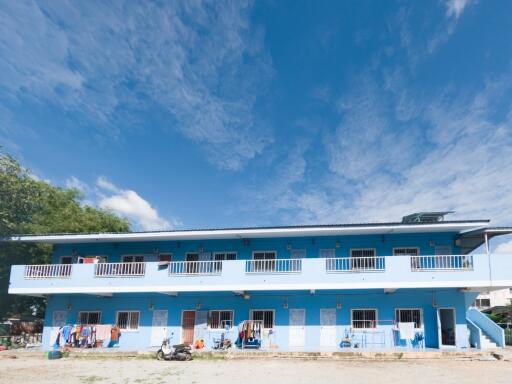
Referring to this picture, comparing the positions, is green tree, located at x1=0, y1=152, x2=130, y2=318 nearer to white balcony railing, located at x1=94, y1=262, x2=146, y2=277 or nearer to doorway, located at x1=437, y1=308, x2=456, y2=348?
white balcony railing, located at x1=94, y1=262, x2=146, y2=277

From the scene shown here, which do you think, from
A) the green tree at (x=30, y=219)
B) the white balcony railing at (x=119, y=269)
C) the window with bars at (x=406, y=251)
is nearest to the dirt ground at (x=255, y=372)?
the white balcony railing at (x=119, y=269)

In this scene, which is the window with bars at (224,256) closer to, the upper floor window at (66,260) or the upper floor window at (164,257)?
the upper floor window at (164,257)

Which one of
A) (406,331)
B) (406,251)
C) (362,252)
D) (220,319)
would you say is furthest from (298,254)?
(406,331)

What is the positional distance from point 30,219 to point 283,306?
1942 cm

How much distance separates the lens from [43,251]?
2916 cm

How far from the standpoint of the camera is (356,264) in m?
20.5

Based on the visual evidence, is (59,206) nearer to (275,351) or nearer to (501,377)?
(275,351)

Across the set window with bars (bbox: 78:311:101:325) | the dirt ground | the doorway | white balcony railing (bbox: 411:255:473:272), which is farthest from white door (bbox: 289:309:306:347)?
window with bars (bbox: 78:311:101:325)

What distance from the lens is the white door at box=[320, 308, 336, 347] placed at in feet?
66.4

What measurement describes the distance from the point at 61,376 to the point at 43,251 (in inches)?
681

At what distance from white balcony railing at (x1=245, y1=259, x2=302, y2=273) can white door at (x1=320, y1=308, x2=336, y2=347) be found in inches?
108

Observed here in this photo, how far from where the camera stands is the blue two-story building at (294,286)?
19141mm

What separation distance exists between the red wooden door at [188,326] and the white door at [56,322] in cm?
704

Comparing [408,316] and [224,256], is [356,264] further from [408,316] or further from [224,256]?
[224,256]
